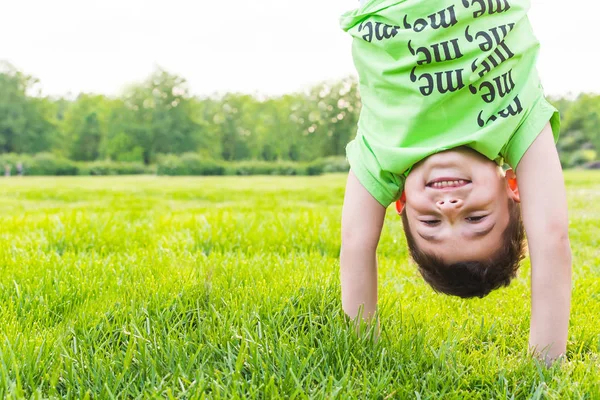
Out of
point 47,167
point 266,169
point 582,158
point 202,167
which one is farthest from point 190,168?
point 582,158

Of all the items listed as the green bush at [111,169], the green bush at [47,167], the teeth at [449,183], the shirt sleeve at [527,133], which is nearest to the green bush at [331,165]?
the green bush at [111,169]

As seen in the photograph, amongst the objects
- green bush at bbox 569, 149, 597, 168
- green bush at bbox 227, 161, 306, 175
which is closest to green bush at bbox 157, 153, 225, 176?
green bush at bbox 227, 161, 306, 175

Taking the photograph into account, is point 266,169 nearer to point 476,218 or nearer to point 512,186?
point 512,186

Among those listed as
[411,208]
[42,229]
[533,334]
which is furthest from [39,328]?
[42,229]

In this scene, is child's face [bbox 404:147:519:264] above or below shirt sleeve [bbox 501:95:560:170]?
below

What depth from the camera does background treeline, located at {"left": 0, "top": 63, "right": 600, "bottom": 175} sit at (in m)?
26.5

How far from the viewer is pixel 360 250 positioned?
1937 millimetres

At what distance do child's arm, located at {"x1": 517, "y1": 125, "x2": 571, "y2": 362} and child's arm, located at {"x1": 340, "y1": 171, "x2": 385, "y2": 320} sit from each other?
500 mm

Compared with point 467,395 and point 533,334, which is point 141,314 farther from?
point 533,334

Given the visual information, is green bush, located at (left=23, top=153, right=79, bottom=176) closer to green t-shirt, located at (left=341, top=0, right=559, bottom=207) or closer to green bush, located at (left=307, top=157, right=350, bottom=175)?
green bush, located at (left=307, top=157, right=350, bottom=175)

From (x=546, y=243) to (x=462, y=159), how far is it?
0.36 m

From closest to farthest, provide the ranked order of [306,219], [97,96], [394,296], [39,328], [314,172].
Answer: [39,328], [394,296], [306,219], [314,172], [97,96]

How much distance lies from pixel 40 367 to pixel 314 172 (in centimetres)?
2297

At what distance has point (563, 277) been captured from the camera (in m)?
1.73
